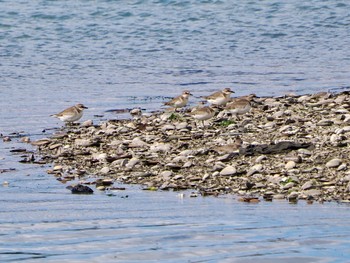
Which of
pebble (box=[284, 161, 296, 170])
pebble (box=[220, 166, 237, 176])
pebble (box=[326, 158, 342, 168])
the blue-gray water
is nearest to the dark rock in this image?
the blue-gray water

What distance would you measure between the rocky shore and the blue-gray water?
415 millimetres

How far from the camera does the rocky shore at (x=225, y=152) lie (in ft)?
33.8

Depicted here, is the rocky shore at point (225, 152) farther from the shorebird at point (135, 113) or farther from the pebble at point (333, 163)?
the shorebird at point (135, 113)

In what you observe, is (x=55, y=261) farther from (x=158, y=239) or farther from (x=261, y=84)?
(x=261, y=84)

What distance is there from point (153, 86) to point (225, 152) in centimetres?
930

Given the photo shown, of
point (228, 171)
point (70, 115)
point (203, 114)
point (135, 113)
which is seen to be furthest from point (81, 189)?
point (135, 113)

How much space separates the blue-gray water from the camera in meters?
7.81

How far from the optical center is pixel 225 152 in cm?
1205

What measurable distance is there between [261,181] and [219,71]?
511 inches

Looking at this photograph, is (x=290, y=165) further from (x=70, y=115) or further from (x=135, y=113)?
(x=135, y=113)

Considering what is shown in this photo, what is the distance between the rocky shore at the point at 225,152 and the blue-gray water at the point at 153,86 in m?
0.41

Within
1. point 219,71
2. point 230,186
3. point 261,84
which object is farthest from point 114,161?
point 219,71

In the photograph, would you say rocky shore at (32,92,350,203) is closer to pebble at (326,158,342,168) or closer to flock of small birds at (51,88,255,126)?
pebble at (326,158,342,168)

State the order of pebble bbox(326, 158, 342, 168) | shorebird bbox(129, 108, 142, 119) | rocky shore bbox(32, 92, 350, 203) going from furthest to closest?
shorebird bbox(129, 108, 142, 119)
pebble bbox(326, 158, 342, 168)
rocky shore bbox(32, 92, 350, 203)
